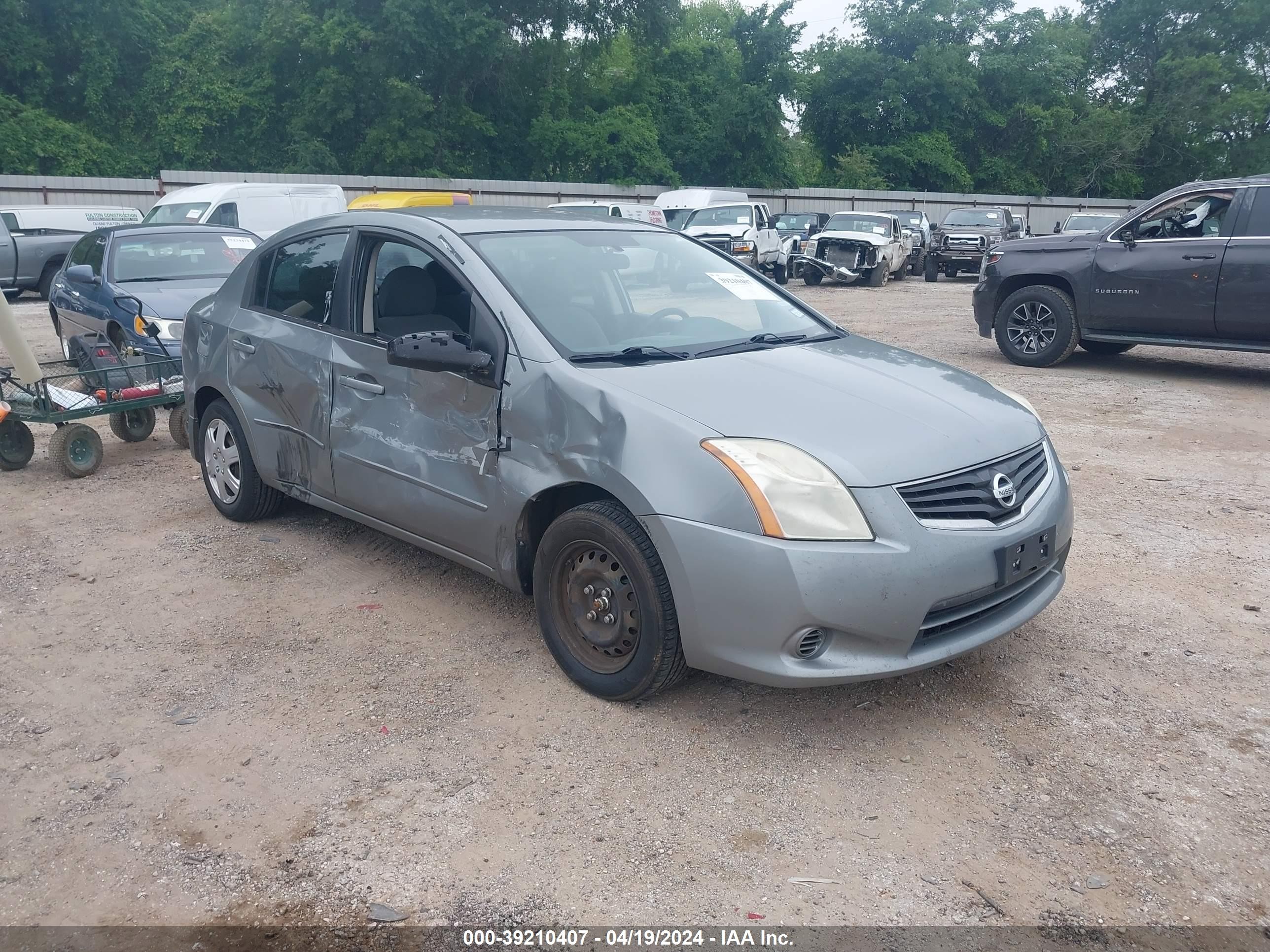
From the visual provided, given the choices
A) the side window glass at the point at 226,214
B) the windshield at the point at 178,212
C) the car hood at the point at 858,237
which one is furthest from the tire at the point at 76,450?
the car hood at the point at 858,237

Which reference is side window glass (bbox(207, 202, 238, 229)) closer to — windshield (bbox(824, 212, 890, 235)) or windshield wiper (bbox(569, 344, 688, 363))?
windshield (bbox(824, 212, 890, 235))

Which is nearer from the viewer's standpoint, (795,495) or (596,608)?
(795,495)

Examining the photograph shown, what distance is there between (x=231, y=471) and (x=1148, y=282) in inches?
332

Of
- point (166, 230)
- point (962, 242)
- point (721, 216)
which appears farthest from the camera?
point (962, 242)

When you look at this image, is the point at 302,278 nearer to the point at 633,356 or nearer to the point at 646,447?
the point at 633,356

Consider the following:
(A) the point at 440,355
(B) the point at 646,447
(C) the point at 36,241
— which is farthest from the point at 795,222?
(B) the point at 646,447

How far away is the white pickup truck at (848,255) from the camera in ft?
77.3

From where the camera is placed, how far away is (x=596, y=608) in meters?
3.82

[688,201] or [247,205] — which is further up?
[688,201]

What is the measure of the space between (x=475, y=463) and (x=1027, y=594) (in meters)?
2.13

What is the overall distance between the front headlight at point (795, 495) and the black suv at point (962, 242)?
2433cm

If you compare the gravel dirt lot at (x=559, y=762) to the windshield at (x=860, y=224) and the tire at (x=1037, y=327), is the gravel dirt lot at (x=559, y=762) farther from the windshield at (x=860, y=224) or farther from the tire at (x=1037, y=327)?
the windshield at (x=860, y=224)

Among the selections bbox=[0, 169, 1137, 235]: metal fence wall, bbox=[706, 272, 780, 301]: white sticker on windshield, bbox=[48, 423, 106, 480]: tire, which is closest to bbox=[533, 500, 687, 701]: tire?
bbox=[706, 272, 780, 301]: white sticker on windshield

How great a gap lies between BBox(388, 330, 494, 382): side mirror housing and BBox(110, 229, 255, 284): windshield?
22.0 feet
